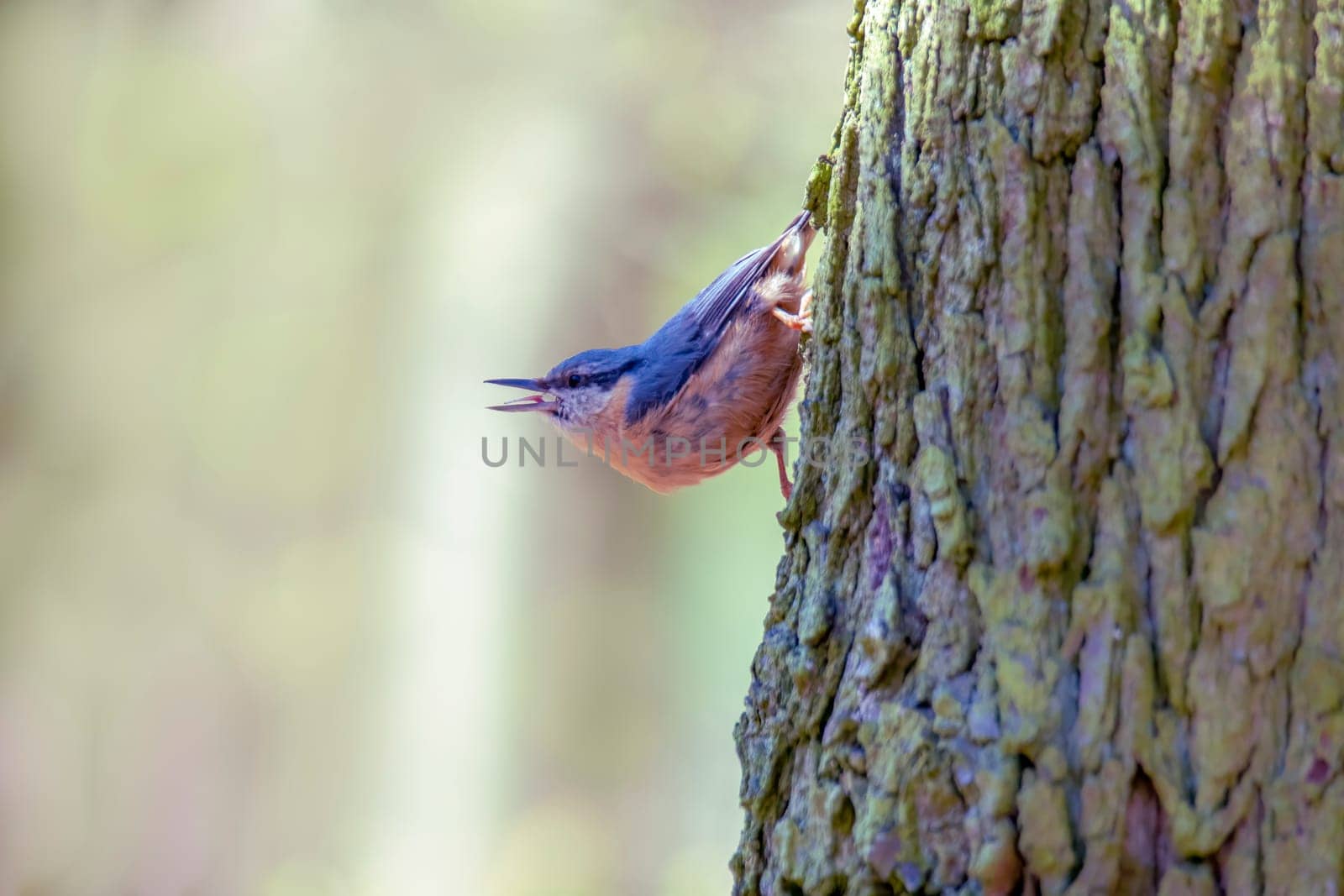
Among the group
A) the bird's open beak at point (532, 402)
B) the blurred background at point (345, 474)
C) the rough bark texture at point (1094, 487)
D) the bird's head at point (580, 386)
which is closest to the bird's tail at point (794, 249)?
the bird's head at point (580, 386)

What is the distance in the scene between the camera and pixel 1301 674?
1104 mm

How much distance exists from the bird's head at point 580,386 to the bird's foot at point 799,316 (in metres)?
0.54

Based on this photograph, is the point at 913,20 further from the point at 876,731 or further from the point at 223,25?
the point at 223,25

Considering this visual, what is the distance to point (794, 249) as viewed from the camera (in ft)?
8.94

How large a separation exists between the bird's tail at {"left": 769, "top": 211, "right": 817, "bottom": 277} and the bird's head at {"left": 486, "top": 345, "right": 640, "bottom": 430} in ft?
1.83

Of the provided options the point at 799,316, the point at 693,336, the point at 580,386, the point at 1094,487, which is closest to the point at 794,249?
the point at 799,316

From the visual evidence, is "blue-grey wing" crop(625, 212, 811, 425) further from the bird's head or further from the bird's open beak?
the bird's open beak

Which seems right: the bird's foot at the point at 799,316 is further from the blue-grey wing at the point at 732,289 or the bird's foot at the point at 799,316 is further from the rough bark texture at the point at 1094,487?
the rough bark texture at the point at 1094,487

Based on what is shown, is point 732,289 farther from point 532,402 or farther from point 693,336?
point 532,402

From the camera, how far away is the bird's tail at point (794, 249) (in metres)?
2.68

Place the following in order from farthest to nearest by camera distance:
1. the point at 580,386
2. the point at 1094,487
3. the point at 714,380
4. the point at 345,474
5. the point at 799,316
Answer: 1. the point at 345,474
2. the point at 580,386
3. the point at 714,380
4. the point at 799,316
5. the point at 1094,487

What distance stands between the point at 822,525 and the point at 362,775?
3672 mm

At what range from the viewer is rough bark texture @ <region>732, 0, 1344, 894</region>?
3.68 feet

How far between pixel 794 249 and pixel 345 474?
2721 mm
